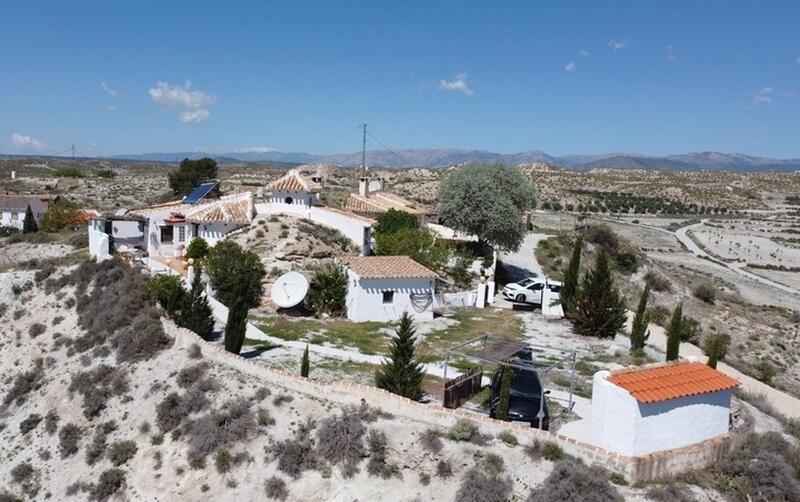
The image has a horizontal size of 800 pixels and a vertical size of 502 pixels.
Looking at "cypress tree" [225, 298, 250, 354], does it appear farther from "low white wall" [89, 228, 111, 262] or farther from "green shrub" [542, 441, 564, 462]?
"low white wall" [89, 228, 111, 262]

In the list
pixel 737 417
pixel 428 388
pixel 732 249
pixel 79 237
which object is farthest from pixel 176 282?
pixel 732 249

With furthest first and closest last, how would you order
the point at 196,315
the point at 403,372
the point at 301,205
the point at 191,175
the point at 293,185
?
the point at 191,175 → the point at 293,185 → the point at 301,205 → the point at 196,315 → the point at 403,372

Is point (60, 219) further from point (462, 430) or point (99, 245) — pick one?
point (462, 430)

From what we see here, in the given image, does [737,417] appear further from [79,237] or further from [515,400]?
[79,237]

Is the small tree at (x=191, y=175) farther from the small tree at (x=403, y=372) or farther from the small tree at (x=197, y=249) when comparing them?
the small tree at (x=403, y=372)

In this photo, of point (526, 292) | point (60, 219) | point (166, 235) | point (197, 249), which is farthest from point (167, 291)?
point (60, 219)

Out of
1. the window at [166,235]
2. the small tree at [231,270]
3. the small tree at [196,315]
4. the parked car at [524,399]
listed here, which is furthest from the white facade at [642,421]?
the window at [166,235]
